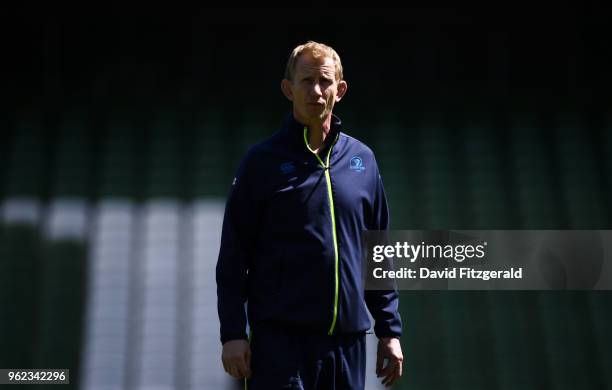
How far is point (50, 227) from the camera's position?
440 cm

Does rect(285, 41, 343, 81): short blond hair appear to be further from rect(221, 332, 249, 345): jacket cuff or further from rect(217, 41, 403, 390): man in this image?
rect(221, 332, 249, 345): jacket cuff

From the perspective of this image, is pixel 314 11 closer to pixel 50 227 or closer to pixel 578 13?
pixel 578 13

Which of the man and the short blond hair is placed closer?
the man

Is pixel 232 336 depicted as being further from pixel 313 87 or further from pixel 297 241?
pixel 313 87

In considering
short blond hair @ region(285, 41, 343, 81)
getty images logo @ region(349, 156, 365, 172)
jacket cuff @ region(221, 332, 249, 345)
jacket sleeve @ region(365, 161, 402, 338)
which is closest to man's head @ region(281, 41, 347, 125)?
short blond hair @ region(285, 41, 343, 81)

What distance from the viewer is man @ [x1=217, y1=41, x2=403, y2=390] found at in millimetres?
1975

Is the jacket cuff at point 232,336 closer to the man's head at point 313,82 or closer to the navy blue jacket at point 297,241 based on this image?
the navy blue jacket at point 297,241

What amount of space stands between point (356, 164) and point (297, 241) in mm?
310

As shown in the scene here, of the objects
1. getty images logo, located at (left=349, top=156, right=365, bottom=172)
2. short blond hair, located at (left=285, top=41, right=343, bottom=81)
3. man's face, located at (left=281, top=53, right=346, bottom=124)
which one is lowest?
getty images logo, located at (left=349, top=156, right=365, bottom=172)

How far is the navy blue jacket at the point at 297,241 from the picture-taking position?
1.99 metres

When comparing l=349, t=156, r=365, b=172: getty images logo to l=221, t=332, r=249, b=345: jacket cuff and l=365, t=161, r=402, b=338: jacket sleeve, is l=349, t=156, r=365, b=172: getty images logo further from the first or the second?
l=221, t=332, r=249, b=345: jacket cuff

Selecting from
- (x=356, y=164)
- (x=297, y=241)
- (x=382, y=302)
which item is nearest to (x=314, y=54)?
(x=356, y=164)

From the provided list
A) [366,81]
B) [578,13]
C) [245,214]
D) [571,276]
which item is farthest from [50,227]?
[578,13]

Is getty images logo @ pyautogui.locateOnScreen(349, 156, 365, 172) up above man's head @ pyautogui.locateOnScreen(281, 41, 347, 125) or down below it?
below
